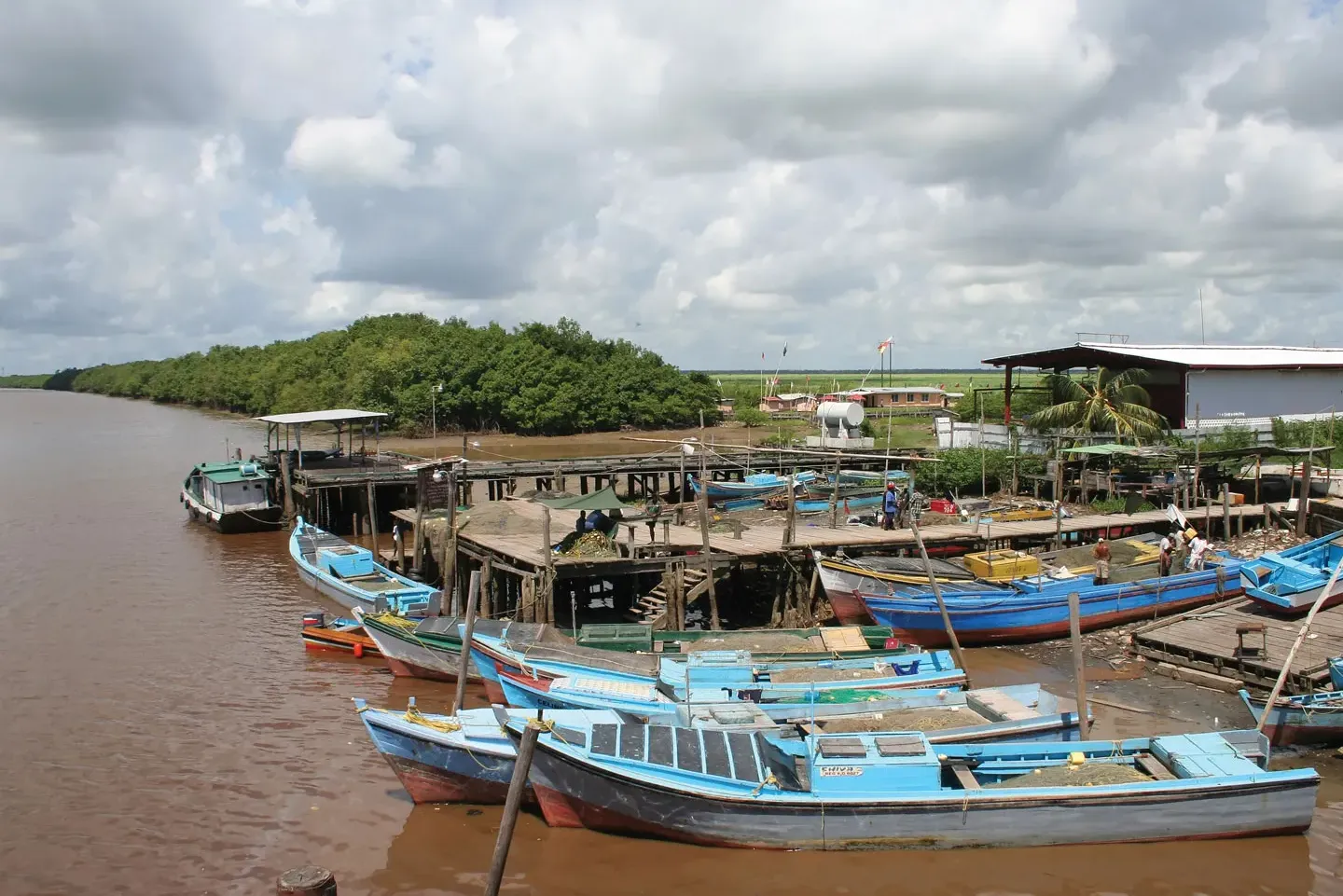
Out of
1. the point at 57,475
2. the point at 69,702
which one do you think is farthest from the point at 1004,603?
the point at 57,475

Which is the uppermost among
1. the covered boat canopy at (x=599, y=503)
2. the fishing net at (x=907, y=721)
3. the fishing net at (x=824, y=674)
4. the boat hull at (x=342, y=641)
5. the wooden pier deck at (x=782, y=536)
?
the covered boat canopy at (x=599, y=503)

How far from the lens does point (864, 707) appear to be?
14234 mm

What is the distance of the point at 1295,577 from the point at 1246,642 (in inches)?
143

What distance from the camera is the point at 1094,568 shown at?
2219 centimetres

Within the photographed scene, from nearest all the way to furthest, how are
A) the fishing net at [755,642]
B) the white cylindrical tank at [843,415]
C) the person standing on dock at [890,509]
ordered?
the fishing net at [755,642] → the person standing on dock at [890,509] → the white cylindrical tank at [843,415]

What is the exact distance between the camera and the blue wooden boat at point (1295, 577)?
64.4 feet

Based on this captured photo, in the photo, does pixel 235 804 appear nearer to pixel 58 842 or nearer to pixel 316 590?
pixel 58 842

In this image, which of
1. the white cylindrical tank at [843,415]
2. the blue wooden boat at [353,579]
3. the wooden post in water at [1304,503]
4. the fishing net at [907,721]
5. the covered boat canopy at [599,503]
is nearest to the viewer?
the fishing net at [907,721]

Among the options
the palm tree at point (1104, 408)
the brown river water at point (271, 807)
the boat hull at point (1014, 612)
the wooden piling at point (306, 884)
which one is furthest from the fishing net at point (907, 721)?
the palm tree at point (1104, 408)

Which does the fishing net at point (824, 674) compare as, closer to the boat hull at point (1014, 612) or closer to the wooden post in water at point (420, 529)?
the boat hull at point (1014, 612)

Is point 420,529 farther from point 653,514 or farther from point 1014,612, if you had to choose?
point 1014,612

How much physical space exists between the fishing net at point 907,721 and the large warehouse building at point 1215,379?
25.0 m

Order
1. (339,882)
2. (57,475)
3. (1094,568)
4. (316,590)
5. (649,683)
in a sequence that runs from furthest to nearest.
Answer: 1. (57,475)
2. (316,590)
3. (1094,568)
4. (649,683)
5. (339,882)

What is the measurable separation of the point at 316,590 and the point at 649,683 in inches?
543
